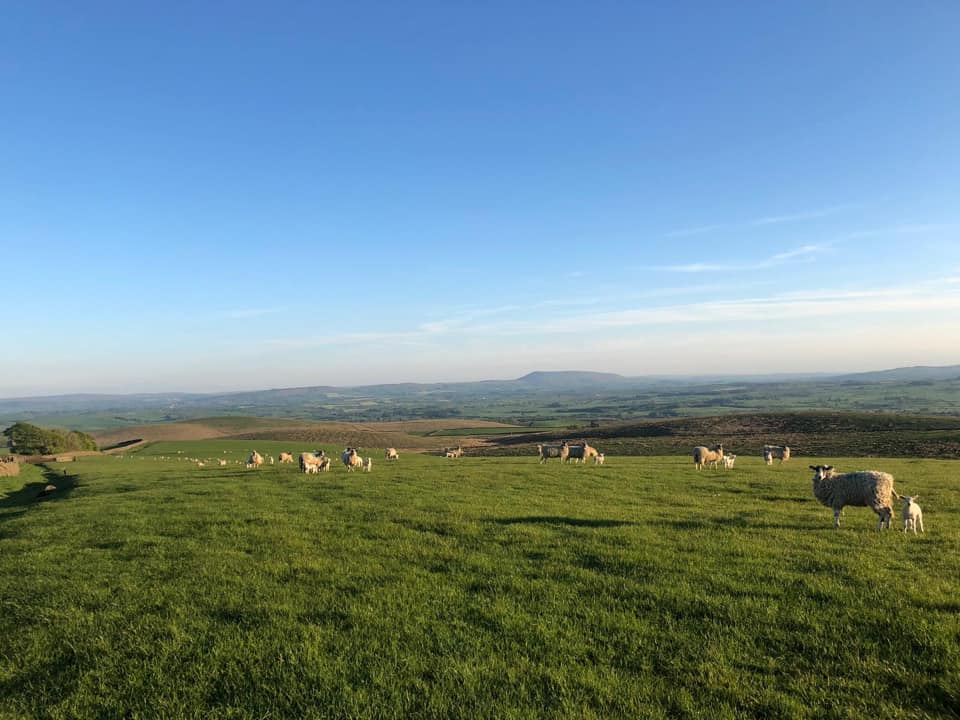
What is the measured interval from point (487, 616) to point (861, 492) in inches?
515

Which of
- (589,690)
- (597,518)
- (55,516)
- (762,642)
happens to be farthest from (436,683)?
(55,516)

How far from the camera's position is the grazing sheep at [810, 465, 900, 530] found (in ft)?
47.5

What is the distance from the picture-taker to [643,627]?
841cm

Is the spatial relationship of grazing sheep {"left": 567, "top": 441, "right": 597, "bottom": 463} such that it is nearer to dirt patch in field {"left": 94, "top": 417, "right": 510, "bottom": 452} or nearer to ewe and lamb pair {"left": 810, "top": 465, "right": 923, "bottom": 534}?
ewe and lamb pair {"left": 810, "top": 465, "right": 923, "bottom": 534}

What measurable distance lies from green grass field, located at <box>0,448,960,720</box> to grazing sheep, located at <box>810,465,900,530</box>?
0.69 m

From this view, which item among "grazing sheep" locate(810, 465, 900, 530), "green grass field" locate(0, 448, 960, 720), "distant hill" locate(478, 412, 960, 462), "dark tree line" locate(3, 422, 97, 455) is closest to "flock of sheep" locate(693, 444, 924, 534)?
"grazing sheep" locate(810, 465, 900, 530)

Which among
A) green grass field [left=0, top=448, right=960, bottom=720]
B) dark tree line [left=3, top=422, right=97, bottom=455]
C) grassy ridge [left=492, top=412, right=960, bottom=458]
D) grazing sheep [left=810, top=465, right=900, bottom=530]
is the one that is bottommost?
grassy ridge [left=492, top=412, right=960, bottom=458]

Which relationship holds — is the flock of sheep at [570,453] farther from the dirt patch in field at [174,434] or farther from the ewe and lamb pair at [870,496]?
the dirt patch in field at [174,434]

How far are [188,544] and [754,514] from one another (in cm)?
1841

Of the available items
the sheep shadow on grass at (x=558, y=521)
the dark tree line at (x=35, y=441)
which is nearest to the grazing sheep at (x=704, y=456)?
the sheep shadow on grass at (x=558, y=521)

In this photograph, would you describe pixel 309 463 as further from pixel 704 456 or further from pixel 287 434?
pixel 287 434

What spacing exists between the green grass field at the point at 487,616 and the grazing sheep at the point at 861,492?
694 millimetres

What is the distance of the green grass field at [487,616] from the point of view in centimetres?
676

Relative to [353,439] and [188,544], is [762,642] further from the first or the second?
[353,439]
